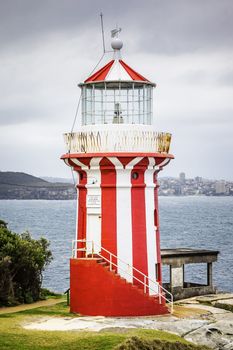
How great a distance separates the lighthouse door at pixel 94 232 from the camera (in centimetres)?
2173

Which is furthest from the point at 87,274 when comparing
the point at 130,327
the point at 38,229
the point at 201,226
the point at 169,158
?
the point at 201,226

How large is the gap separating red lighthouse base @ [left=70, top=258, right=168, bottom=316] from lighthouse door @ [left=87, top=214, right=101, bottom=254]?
1.85 ft

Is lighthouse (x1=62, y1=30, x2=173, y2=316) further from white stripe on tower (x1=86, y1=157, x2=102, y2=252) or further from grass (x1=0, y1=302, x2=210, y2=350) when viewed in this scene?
grass (x1=0, y1=302, x2=210, y2=350)

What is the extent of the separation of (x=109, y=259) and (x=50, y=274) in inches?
1353

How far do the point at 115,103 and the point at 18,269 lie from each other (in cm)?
808

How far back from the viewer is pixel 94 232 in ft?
71.7

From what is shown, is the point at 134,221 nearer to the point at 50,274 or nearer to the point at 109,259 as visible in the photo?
the point at 109,259

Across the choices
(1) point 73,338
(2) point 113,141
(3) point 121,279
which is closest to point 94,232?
(3) point 121,279

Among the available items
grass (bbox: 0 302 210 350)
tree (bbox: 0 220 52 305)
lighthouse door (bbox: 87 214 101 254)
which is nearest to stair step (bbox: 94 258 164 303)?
lighthouse door (bbox: 87 214 101 254)

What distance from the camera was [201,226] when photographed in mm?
126312

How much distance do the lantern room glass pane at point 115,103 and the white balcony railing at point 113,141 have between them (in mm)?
492

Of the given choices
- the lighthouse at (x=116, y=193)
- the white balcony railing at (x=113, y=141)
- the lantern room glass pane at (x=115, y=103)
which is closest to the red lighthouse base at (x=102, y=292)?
the lighthouse at (x=116, y=193)

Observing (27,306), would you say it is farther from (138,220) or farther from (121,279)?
(138,220)

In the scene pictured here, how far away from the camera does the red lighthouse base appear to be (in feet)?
68.7
